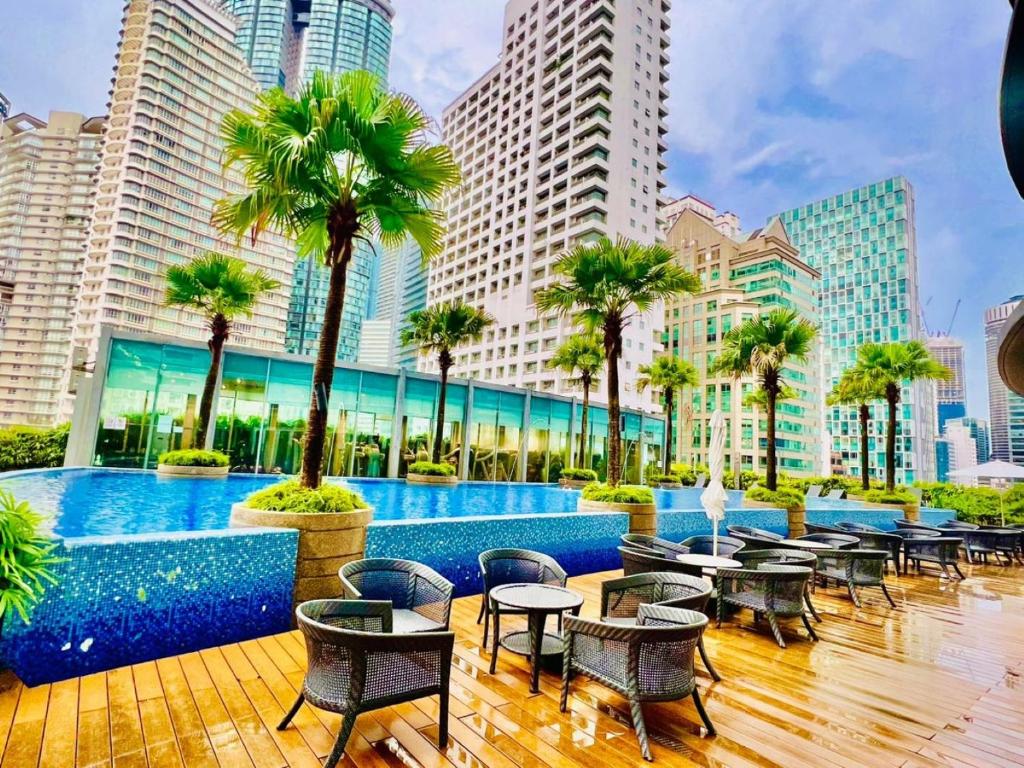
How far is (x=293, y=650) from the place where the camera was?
13.0 ft

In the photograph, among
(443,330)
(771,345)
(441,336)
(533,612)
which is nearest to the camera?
(533,612)

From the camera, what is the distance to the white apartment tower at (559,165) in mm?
49438

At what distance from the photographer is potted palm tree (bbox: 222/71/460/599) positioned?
191 inches

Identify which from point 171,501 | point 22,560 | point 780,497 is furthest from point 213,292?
point 780,497

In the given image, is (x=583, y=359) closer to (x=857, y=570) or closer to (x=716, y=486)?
(x=857, y=570)

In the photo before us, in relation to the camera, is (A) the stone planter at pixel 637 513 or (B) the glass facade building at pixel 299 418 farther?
(B) the glass facade building at pixel 299 418

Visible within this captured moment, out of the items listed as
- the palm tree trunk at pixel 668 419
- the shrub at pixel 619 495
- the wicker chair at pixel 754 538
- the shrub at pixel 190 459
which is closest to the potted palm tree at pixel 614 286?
the shrub at pixel 619 495

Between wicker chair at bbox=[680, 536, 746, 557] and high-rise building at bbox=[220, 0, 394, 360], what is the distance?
121 metres

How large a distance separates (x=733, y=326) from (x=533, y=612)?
6264 cm

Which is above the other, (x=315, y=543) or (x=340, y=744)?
(x=315, y=543)

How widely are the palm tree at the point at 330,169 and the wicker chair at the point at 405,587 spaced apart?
1588 mm

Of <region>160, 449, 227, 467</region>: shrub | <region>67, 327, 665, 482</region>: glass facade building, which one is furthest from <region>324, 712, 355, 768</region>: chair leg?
<region>67, 327, 665, 482</region>: glass facade building

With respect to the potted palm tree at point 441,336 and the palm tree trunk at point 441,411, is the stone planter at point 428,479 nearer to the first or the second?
the potted palm tree at point 441,336

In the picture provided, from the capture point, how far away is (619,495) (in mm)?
8984
